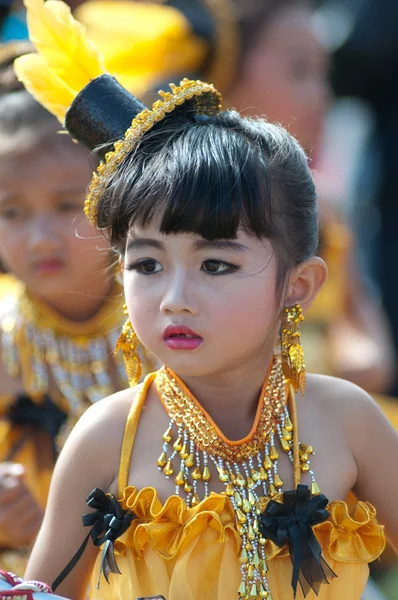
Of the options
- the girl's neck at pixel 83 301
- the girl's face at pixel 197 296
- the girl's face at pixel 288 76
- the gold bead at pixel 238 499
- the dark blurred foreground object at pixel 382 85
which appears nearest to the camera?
the girl's face at pixel 197 296

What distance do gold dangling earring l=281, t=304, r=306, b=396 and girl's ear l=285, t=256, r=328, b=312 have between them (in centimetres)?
2

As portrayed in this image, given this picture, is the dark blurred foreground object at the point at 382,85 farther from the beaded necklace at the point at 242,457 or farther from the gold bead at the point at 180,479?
the gold bead at the point at 180,479

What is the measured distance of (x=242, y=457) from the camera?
1979mm

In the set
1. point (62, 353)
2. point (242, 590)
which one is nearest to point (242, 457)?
point (242, 590)

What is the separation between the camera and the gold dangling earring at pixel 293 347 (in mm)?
1975

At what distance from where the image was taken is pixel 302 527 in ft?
6.25

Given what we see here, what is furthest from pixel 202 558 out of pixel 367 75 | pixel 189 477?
pixel 367 75

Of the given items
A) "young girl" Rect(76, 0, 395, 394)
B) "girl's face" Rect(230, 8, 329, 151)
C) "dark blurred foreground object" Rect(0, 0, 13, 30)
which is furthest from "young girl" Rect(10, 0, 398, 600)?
"dark blurred foreground object" Rect(0, 0, 13, 30)

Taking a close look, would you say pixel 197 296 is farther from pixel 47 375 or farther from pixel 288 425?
pixel 47 375

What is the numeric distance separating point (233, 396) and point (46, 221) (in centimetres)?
94

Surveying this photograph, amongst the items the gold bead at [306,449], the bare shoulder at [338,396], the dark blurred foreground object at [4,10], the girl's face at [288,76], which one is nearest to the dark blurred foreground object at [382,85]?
the girl's face at [288,76]

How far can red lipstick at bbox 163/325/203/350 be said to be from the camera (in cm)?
182

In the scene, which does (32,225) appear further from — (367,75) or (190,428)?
(367,75)

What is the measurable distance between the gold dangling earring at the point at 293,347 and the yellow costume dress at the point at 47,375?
935 mm
